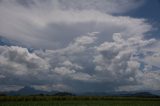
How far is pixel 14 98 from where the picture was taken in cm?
7750

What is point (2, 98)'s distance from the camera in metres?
76.0

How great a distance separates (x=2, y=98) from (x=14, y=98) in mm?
3584
